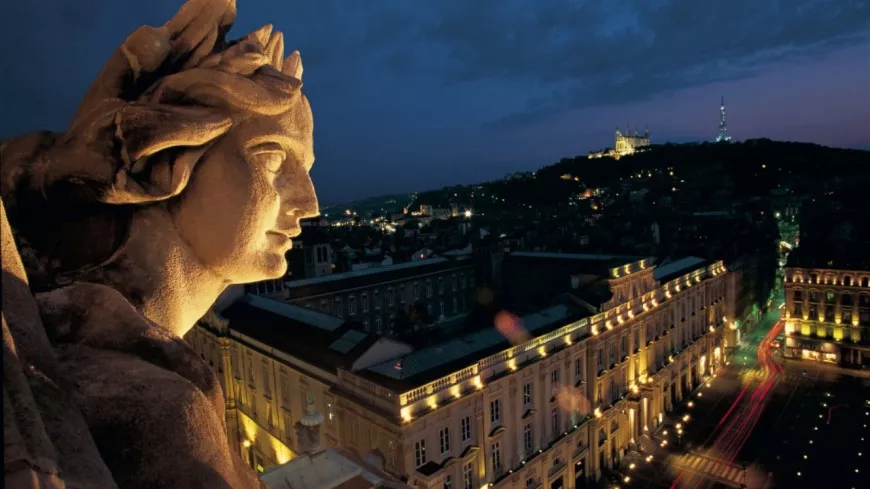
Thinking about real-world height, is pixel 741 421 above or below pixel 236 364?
below

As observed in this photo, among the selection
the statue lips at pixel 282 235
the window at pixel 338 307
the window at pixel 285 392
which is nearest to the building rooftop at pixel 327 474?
the statue lips at pixel 282 235

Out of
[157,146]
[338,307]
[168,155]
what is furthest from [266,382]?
[157,146]

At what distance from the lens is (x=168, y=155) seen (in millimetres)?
3035

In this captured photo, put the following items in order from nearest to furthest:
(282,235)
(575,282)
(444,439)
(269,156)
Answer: (269,156) < (282,235) < (444,439) < (575,282)

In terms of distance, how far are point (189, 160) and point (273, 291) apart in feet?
139

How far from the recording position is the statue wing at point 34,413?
1.48 m

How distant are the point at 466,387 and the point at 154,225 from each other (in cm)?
2371

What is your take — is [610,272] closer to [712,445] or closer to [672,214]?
[712,445]

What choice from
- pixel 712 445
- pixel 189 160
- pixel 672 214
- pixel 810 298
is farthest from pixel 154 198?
pixel 672 214

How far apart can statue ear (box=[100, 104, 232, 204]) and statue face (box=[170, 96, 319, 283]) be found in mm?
157

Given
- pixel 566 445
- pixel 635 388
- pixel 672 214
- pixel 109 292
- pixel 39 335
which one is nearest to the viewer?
pixel 39 335

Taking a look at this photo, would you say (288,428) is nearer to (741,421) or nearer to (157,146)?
(157,146)

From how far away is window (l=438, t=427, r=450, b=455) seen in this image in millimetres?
24145

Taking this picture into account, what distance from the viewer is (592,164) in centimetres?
18612
